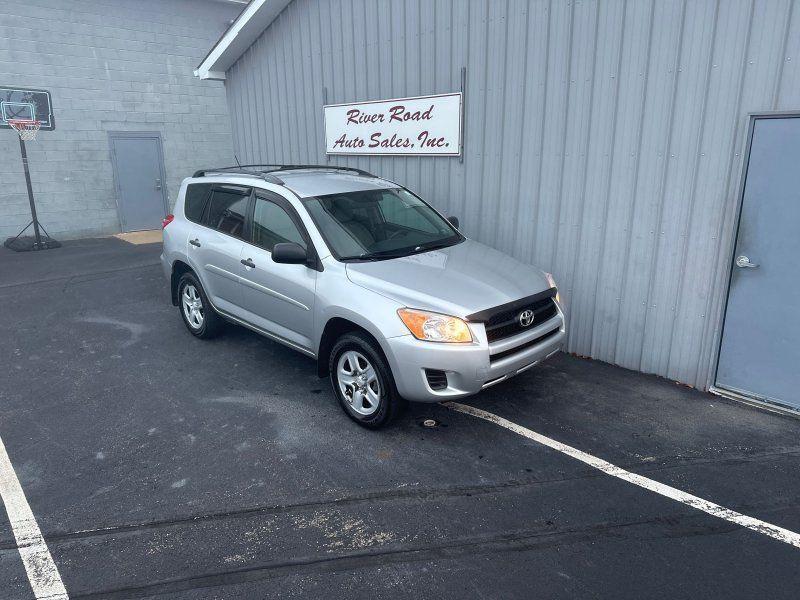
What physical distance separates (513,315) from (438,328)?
2.24ft

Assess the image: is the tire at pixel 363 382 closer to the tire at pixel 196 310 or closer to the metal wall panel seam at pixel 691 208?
the tire at pixel 196 310

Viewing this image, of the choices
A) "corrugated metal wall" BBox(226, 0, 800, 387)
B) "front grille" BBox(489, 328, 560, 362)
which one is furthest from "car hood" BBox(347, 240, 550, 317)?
"corrugated metal wall" BBox(226, 0, 800, 387)

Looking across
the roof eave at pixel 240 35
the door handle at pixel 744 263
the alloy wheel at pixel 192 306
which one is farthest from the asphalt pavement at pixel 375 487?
the roof eave at pixel 240 35

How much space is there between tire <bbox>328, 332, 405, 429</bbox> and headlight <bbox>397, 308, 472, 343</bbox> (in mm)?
402

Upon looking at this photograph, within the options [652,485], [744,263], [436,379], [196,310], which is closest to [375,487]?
[436,379]

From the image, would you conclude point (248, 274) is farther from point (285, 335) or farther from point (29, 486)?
point (29, 486)

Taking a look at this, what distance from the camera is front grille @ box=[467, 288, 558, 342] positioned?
4.26 m

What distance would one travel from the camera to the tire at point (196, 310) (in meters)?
6.44

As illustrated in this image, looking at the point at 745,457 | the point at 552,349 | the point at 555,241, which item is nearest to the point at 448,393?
the point at 552,349

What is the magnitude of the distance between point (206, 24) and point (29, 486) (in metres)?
13.9

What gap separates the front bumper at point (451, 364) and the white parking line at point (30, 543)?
7.73ft

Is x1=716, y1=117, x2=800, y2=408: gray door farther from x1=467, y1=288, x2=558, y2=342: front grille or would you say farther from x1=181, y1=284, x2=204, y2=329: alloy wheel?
x1=181, y1=284, x2=204, y2=329: alloy wheel

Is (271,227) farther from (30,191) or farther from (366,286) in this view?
(30,191)

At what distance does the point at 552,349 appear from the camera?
4801 mm
